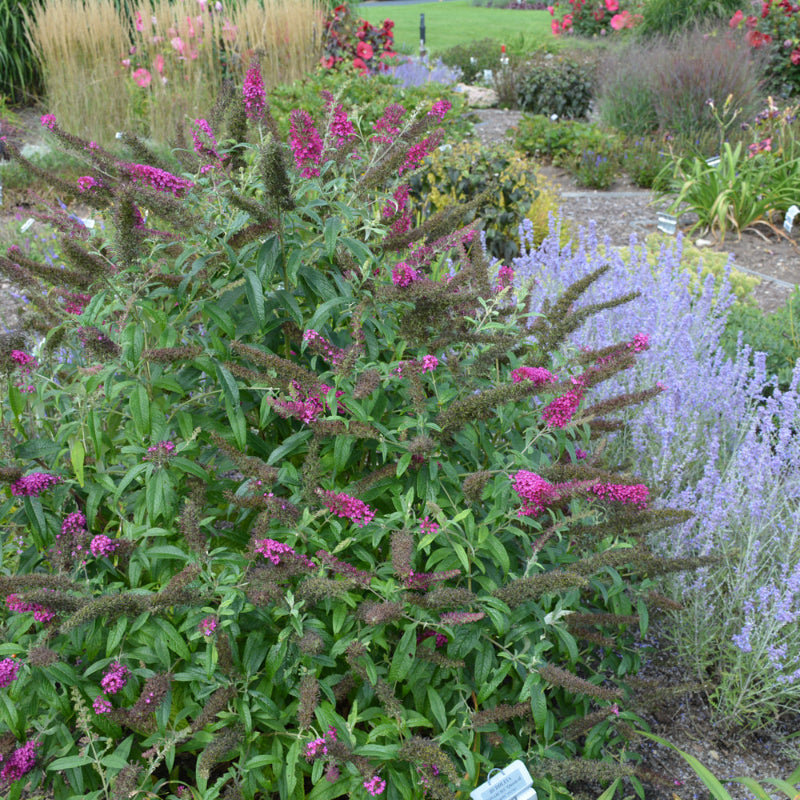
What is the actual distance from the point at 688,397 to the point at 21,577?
2.47 metres

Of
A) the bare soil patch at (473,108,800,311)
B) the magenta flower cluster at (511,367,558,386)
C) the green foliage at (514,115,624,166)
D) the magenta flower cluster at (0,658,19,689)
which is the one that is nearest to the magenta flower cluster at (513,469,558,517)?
the magenta flower cluster at (511,367,558,386)

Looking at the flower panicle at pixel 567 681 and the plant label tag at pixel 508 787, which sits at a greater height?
the flower panicle at pixel 567 681

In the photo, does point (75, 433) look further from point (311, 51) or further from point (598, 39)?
point (598, 39)

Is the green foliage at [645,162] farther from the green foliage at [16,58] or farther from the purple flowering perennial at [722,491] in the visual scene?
the green foliage at [16,58]

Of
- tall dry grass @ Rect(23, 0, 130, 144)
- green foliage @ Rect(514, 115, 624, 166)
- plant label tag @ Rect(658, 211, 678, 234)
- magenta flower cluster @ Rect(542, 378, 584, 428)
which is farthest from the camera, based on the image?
tall dry grass @ Rect(23, 0, 130, 144)

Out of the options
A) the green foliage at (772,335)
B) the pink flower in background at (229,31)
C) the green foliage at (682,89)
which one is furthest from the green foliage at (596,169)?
the pink flower in background at (229,31)

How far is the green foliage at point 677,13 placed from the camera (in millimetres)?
14453

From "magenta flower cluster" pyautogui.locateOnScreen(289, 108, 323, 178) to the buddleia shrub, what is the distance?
0.01 m

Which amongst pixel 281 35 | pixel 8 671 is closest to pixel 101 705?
pixel 8 671

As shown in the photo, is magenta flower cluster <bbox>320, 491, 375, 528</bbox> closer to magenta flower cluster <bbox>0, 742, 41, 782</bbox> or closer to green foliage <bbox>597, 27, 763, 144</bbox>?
magenta flower cluster <bbox>0, 742, 41, 782</bbox>

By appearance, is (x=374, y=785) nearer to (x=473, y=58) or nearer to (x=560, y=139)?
(x=560, y=139)

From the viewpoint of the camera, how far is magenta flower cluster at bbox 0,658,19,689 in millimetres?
1806

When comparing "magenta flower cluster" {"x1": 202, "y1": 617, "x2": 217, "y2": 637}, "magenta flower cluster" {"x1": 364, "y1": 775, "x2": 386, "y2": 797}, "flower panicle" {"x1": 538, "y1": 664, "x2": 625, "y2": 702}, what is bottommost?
"magenta flower cluster" {"x1": 364, "y1": 775, "x2": 386, "y2": 797}

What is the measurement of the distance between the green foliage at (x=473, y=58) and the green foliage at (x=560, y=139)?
7.35 m
